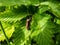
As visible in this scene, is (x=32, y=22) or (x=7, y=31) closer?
(x=32, y=22)

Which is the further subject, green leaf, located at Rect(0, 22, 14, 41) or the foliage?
green leaf, located at Rect(0, 22, 14, 41)

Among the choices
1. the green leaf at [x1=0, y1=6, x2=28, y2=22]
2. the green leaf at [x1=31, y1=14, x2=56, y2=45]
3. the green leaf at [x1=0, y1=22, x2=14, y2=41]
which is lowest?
the green leaf at [x1=0, y1=22, x2=14, y2=41]

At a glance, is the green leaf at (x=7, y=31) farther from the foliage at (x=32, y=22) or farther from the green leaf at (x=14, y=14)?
the green leaf at (x=14, y=14)

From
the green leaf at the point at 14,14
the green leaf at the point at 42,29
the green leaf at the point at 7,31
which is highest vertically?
the green leaf at the point at 14,14

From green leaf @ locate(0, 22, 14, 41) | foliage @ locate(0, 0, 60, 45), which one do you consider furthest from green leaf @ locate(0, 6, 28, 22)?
green leaf @ locate(0, 22, 14, 41)

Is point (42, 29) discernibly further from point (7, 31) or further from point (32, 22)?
point (7, 31)

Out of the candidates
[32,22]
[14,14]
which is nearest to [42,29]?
[32,22]

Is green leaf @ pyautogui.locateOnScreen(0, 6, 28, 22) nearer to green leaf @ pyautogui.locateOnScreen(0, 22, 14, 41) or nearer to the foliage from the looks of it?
the foliage

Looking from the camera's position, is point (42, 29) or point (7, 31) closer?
point (42, 29)

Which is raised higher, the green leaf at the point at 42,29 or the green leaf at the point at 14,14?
the green leaf at the point at 14,14

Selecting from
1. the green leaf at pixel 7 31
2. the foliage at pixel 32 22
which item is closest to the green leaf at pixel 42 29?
the foliage at pixel 32 22

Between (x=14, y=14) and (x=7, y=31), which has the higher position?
(x=14, y=14)

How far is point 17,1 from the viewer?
39.6 inches

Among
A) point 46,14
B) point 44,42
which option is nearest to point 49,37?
point 44,42
